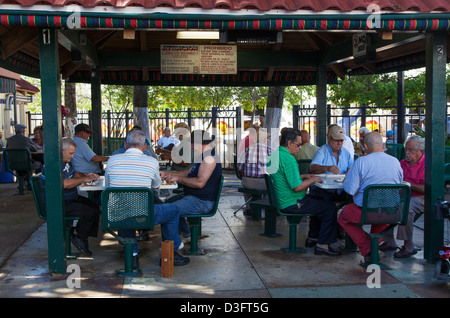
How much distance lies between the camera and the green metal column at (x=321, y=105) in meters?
9.49

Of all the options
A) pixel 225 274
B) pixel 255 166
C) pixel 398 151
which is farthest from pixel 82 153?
pixel 398 151

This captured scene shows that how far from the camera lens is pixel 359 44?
7469 millimetres

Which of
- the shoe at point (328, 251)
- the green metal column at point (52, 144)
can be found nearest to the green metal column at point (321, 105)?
the shoe at point (328, 251)

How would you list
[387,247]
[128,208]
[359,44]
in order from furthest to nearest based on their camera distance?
[359,44], [387,247], [128,208]

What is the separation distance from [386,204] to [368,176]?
345mm

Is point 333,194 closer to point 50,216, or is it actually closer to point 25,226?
point 50,216

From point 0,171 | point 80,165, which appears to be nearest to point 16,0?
point 80,165

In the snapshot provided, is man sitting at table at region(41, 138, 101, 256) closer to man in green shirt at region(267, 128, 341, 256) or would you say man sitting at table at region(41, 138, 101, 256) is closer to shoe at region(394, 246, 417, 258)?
man in green shirt at region(267, 128, 341, 256)

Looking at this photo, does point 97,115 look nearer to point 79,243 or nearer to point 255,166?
point 255,166

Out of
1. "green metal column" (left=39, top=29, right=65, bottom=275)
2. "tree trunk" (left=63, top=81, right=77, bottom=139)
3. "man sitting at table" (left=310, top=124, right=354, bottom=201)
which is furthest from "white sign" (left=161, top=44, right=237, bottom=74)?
"tree trunk" (left=63, top=81, right=77, bottom=139)

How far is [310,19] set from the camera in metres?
5.25

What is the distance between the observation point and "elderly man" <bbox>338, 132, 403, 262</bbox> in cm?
551

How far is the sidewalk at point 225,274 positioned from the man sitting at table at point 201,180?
0.63 meters

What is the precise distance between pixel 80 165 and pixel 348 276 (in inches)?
168
